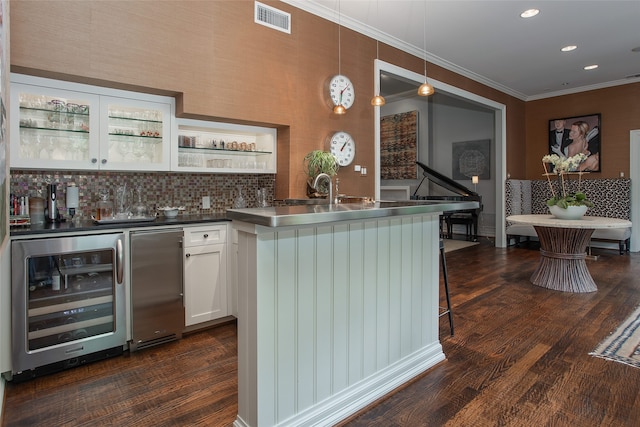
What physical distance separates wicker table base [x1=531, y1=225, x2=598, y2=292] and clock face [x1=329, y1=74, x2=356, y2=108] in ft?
9.10

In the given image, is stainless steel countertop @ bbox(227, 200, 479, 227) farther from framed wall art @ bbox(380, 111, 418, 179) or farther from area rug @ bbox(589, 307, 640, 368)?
framed wall art @ bbox(380, 111, 418, 179)

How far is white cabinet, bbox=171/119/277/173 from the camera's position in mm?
3361

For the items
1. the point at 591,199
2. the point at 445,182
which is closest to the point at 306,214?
the point at 445,182

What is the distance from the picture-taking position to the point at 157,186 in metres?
3.35

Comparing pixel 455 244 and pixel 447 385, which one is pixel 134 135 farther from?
pixel 455 244

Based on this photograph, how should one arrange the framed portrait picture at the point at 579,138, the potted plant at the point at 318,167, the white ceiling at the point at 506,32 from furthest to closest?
the framed portrait picture at the point at 579,138
the white ceiling at the point at 506,32
the potted plant at the point at 318,167

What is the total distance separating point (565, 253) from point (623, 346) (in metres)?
1.72

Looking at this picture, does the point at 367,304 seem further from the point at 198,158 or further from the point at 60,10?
the point at 60,10

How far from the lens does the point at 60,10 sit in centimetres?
250

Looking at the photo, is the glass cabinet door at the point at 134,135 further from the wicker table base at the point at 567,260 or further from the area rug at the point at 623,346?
the wicker table base at the point at 567,260

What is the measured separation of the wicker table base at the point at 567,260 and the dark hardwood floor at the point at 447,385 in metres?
0.82

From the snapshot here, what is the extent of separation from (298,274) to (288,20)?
9.85 feet

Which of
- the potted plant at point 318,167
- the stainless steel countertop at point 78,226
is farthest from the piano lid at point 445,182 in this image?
the stainless steel countertop at point 78,226

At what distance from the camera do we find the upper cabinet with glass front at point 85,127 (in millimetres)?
2564
